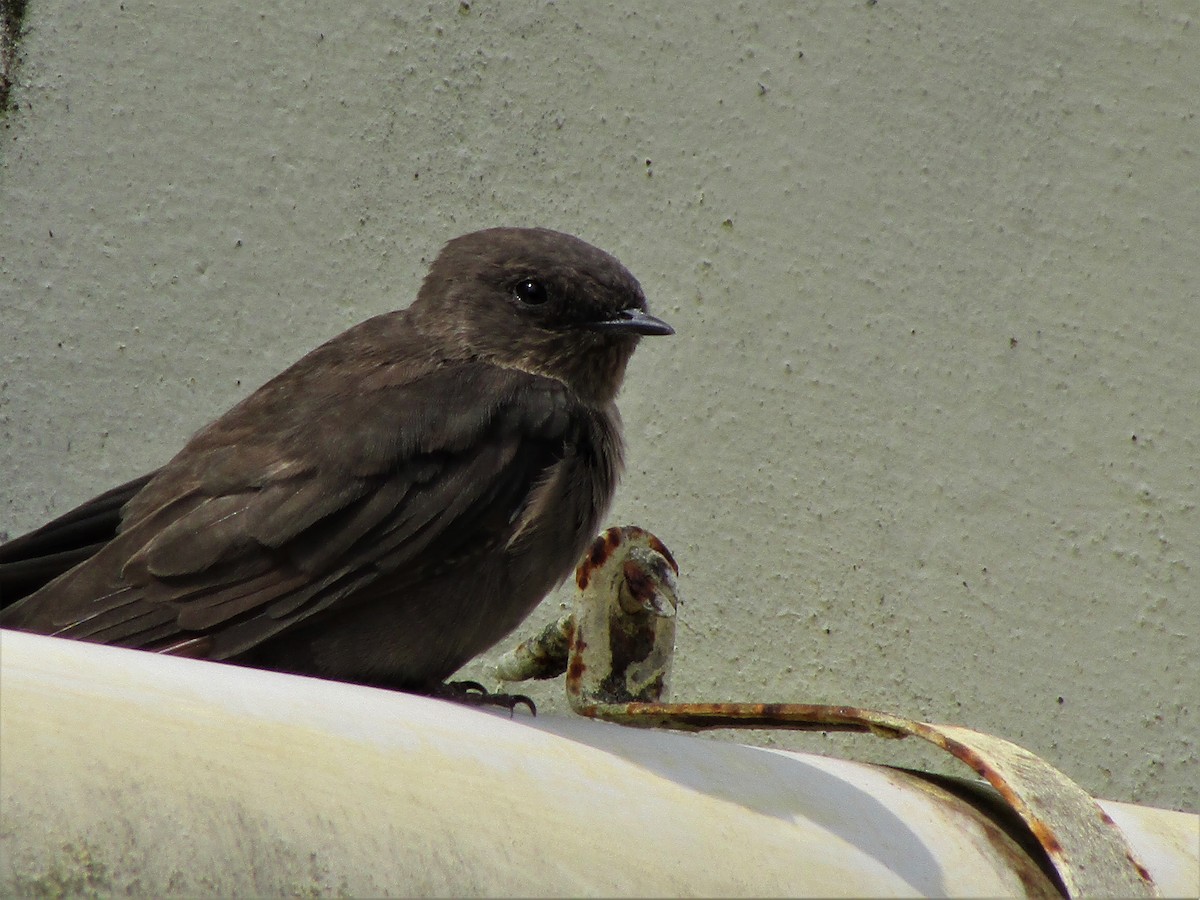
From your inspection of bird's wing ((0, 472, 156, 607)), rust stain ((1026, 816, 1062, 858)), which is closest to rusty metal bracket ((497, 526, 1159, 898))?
rust stain ((1026, 816, 1062, 858))

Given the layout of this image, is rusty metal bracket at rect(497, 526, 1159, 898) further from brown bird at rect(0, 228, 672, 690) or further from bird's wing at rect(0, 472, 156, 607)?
bird's wing at rect(0, 472, 156, 607)

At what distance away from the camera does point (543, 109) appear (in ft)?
11.0

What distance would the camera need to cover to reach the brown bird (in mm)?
2502

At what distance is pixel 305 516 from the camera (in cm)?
253

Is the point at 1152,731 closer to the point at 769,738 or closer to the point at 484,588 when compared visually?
the point at 769,738

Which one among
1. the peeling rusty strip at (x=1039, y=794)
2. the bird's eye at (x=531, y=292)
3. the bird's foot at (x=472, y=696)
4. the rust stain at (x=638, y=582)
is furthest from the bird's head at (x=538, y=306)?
the peeling rusty strip at (x=1039, y=794)

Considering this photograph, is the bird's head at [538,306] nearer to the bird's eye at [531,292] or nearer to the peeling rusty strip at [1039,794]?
the bird's eye at [531,292]

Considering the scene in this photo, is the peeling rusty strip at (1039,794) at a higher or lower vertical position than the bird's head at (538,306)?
lower

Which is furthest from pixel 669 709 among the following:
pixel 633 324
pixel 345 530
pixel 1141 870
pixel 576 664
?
pixel 633 324

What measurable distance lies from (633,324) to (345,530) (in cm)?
79

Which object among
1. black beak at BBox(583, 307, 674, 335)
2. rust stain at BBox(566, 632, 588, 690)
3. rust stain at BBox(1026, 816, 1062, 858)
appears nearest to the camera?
rust stain at BBox(1026, 816, 1062, 858)

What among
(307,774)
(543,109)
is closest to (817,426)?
(543,109)

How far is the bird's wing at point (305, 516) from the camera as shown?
2.49 metres

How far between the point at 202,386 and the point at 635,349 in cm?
92
